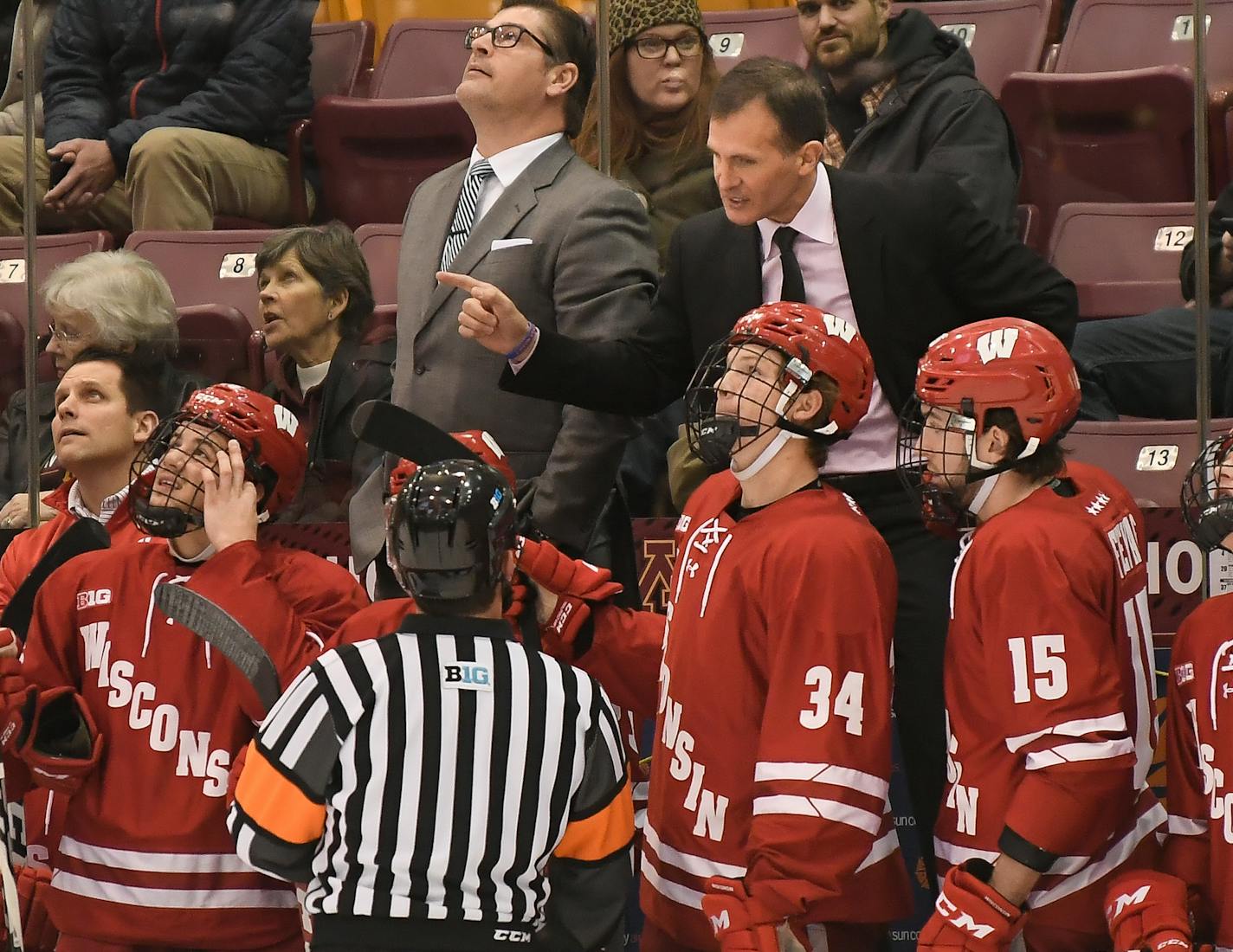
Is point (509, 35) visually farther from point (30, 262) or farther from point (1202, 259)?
point (1202, 259)

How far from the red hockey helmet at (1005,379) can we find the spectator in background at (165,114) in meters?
1.69

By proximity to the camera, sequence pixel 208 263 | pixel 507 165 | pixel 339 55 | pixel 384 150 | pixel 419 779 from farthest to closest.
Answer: pixel 339 55 → pixel 384 150 → pixel 208 263 → pixel 507 165 → pixel 419 779

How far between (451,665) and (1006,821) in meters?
0.83

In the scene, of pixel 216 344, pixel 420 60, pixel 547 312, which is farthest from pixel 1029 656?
pixel 420 60

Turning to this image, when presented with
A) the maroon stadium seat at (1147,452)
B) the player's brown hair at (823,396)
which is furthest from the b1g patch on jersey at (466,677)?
the maroon stadium seat at (1147,452)

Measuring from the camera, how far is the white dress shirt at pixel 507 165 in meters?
3.46

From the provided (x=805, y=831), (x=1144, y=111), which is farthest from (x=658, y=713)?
(x=1144, y=111)

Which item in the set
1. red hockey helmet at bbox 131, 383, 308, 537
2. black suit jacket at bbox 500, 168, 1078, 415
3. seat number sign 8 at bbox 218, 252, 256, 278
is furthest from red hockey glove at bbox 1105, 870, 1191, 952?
seat number sign 8 at bbox 218, 252, 256, 278

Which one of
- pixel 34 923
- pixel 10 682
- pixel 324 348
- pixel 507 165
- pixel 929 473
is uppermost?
pixel 507 165

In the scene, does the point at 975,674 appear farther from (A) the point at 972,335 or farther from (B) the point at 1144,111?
(B) the point at 1144,111

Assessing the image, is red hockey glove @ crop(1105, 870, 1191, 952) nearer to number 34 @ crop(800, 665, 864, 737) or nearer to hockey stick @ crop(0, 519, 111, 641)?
number 34 @ crop(800, 665, 864, 737)

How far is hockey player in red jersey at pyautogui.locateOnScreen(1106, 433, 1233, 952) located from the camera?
267 cm

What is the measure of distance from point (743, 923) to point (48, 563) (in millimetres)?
1403

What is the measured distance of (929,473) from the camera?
9.33 feet
